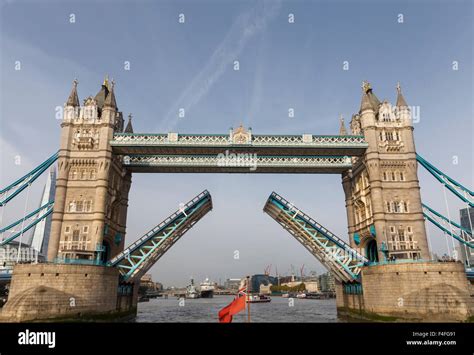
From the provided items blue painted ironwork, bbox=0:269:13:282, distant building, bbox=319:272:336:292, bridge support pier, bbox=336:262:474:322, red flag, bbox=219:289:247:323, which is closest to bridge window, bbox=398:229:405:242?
bridge support pier, bbox=336:262:474:322

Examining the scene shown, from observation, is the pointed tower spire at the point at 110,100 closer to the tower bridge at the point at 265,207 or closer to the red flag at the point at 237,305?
the tower bridge at the point at 265,207

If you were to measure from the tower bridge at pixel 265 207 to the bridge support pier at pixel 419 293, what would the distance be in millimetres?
91

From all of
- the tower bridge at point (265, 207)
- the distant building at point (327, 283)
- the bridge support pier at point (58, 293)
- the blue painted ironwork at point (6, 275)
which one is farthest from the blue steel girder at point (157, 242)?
the distant building at point (327, 283)

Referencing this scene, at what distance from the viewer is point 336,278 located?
42375 millimetres

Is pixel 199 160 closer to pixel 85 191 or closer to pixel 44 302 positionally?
pixel 85 191

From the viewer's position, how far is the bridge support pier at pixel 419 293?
28734 millimetres

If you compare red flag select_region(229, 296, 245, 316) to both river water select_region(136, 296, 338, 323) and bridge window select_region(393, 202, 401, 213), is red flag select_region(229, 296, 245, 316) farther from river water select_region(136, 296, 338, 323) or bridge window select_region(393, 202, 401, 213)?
bridge window select_region(393, 202, 401, 213)

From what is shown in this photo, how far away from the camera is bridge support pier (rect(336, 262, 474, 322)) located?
28.7m

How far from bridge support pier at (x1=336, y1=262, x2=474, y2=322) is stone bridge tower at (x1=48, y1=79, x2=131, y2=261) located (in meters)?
27.6

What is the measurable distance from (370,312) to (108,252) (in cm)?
2891

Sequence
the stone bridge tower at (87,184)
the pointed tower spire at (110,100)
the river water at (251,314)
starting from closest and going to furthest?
the stone bridge tower at (87,184)
the pointed tower spire at (110,100)
the river water at (251,314)

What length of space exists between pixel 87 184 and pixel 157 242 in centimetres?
983

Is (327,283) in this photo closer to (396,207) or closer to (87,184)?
(396,207)
